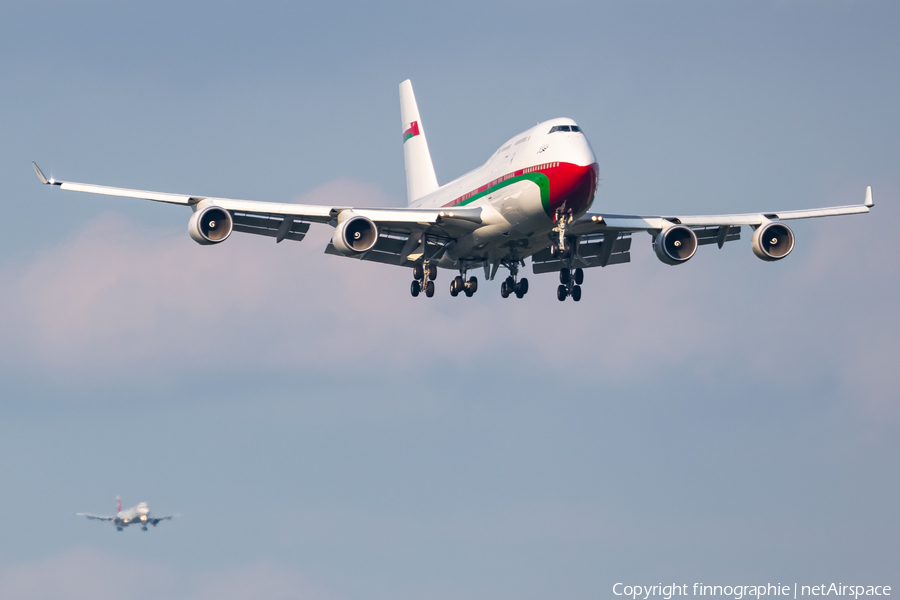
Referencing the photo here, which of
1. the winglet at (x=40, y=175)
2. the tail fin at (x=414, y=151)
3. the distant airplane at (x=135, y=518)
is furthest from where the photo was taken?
the distant airplane at (x=135, y=518)

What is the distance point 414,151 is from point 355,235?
27607 millimetres

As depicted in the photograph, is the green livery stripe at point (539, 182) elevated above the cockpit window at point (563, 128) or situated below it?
below

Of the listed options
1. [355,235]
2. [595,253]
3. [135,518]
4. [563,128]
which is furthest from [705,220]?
[135,518]

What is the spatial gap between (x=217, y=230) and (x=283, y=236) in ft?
14.9

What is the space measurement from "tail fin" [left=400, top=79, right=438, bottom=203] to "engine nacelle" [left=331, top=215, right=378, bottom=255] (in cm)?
2156

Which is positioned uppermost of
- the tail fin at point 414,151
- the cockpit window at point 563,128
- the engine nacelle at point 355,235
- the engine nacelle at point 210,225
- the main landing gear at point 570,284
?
the tail fin at point 414,151

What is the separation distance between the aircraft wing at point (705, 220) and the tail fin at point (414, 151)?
19.6 metres

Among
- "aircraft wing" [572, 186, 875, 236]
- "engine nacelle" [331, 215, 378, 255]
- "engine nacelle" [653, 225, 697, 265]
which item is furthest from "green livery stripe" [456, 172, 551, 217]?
"engine nacelle" [653, 225, 697, 265]

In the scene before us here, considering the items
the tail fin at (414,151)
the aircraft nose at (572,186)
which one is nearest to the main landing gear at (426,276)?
the aircraft nose at (572,186)

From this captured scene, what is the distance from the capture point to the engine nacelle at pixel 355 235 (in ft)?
166

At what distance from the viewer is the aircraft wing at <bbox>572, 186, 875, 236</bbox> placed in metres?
54.6

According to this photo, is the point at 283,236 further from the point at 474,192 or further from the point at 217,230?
the point at 474,192

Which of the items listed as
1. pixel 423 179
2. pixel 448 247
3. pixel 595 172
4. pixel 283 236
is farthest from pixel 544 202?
pixel 423 179

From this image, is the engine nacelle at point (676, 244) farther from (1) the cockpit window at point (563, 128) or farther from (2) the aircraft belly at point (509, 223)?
(1) the cockpit window at point (563, 128)
